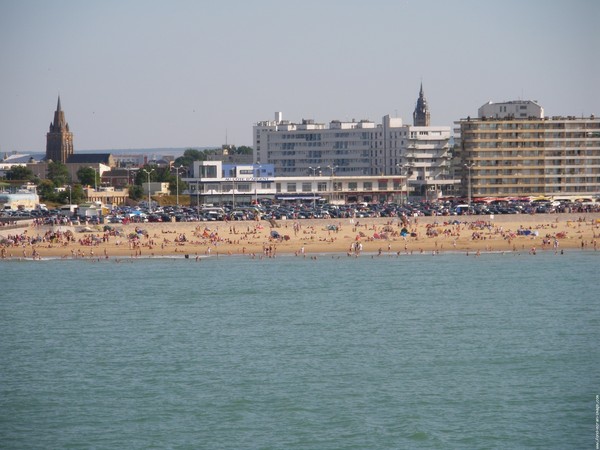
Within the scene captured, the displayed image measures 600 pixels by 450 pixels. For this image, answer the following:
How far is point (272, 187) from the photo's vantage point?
123 metres

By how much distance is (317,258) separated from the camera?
71.6m

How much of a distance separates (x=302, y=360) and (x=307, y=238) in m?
40.3

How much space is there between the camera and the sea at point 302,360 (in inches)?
1195

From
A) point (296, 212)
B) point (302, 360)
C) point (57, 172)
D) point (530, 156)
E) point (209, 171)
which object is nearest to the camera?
point (302, 360)

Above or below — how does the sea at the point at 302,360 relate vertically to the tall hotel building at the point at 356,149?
below

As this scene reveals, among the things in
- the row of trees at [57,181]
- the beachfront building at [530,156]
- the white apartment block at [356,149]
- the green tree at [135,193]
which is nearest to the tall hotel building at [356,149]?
the white apartment block at [356,149]

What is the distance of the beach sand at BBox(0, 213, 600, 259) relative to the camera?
74062 mm

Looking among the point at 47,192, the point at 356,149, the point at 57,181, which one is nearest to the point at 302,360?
the point at 47,192

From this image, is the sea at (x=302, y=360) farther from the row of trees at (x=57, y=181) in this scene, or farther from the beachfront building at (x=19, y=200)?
the row of trees at (x=57, y=181)

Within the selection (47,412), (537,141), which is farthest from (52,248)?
(537,141)

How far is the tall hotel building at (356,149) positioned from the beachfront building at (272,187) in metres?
6.91

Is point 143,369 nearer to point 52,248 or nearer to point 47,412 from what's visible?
point 47,412

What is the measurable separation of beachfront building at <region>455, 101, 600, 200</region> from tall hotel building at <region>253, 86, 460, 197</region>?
11.1 metres

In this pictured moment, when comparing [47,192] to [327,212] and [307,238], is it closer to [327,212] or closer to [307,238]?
[327,212]
